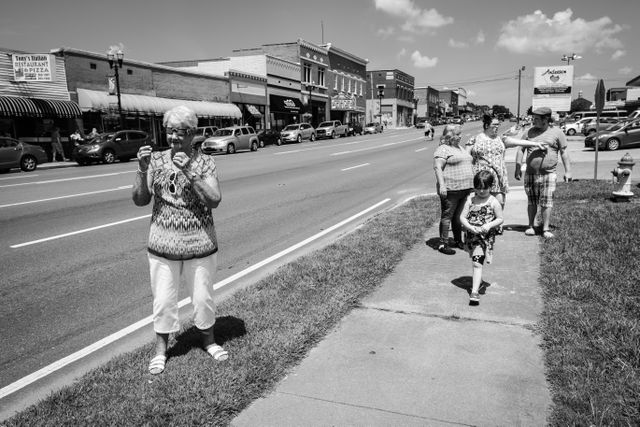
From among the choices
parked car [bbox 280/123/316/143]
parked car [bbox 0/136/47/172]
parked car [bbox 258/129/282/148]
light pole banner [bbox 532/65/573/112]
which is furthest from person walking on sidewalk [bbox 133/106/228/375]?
light pole banner [bbox 532/65/573/112]

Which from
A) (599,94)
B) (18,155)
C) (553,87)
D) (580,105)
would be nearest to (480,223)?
(599,94)

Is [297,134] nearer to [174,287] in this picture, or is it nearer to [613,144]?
[613,144]

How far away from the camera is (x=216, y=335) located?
3943mm

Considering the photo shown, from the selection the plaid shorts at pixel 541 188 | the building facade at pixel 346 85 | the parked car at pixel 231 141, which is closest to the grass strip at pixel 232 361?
the plaid shorts at pixel 541 188

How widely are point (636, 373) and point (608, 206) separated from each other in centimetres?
632

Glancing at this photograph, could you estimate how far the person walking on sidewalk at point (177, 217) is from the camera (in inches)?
128

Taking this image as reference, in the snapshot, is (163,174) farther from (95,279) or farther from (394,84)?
(394,84)

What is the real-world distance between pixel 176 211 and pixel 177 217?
0.04 meters

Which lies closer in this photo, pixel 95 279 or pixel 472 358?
pixel 472 358

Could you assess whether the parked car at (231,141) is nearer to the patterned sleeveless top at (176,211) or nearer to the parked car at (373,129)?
the patterned sleeveless top at (176,211)

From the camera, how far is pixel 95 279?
5.68 metres

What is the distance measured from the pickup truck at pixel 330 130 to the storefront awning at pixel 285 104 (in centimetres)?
427

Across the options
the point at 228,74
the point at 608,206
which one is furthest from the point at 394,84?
the point at 608,206

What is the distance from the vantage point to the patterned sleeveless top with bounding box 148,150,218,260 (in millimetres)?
3320
